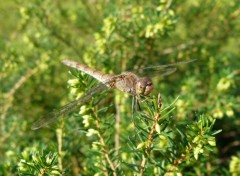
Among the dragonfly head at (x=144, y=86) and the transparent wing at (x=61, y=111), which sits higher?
the dragonfly head at (x=144, y=86)

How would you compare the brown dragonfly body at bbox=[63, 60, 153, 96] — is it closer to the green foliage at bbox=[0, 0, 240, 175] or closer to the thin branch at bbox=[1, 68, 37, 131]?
the green foliage at bbox=[0, 0, 240, 175]

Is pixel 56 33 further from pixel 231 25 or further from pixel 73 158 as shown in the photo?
pixel 231 25

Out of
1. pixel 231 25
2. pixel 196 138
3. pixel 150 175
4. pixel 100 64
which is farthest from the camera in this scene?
pixel 231 25

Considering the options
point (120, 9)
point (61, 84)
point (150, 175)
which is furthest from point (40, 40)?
point (150, 175)

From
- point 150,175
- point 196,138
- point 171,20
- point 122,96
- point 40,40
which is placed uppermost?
point 40,40

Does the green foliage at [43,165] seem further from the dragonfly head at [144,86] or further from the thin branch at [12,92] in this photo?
the thin branch at [12,92]

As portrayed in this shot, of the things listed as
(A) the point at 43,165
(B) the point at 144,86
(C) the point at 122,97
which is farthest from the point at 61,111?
(C) the point at 122,97

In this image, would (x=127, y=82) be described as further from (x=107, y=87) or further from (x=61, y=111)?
(x=61, y=111)

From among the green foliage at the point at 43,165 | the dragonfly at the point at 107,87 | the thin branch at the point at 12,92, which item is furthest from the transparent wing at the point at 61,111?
the thin branch at the point at 12,92
